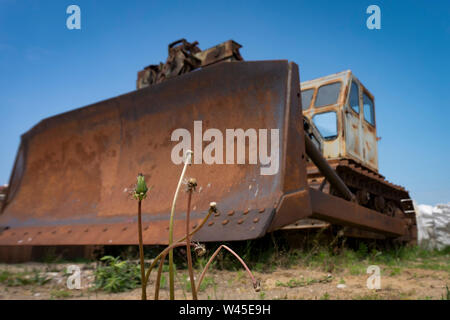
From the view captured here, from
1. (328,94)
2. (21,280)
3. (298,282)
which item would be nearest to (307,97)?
(328,94)

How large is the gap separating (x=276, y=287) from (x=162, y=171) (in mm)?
1369

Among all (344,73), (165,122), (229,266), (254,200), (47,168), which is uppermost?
(344,73)

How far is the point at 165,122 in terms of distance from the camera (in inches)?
133

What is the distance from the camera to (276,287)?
229 centimetres

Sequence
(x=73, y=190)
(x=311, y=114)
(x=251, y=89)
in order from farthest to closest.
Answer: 1. (x=311, y=114)
2. (x=73, y=190)
3. (x=251, y=89)

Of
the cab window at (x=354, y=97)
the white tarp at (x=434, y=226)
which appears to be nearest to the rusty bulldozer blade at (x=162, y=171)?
the cab window at (x=354, y=97)

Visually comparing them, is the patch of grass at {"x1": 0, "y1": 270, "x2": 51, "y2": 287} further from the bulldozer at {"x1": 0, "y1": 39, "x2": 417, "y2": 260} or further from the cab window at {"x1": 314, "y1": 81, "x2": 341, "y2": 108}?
the cab window at {"x1": 314, "y1": 81, "x2": 341, "y2": 108}

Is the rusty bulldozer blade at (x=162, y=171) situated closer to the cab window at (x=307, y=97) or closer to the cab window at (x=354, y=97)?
the cab window at (x=354, y=97)

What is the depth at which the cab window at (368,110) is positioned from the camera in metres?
5.62
